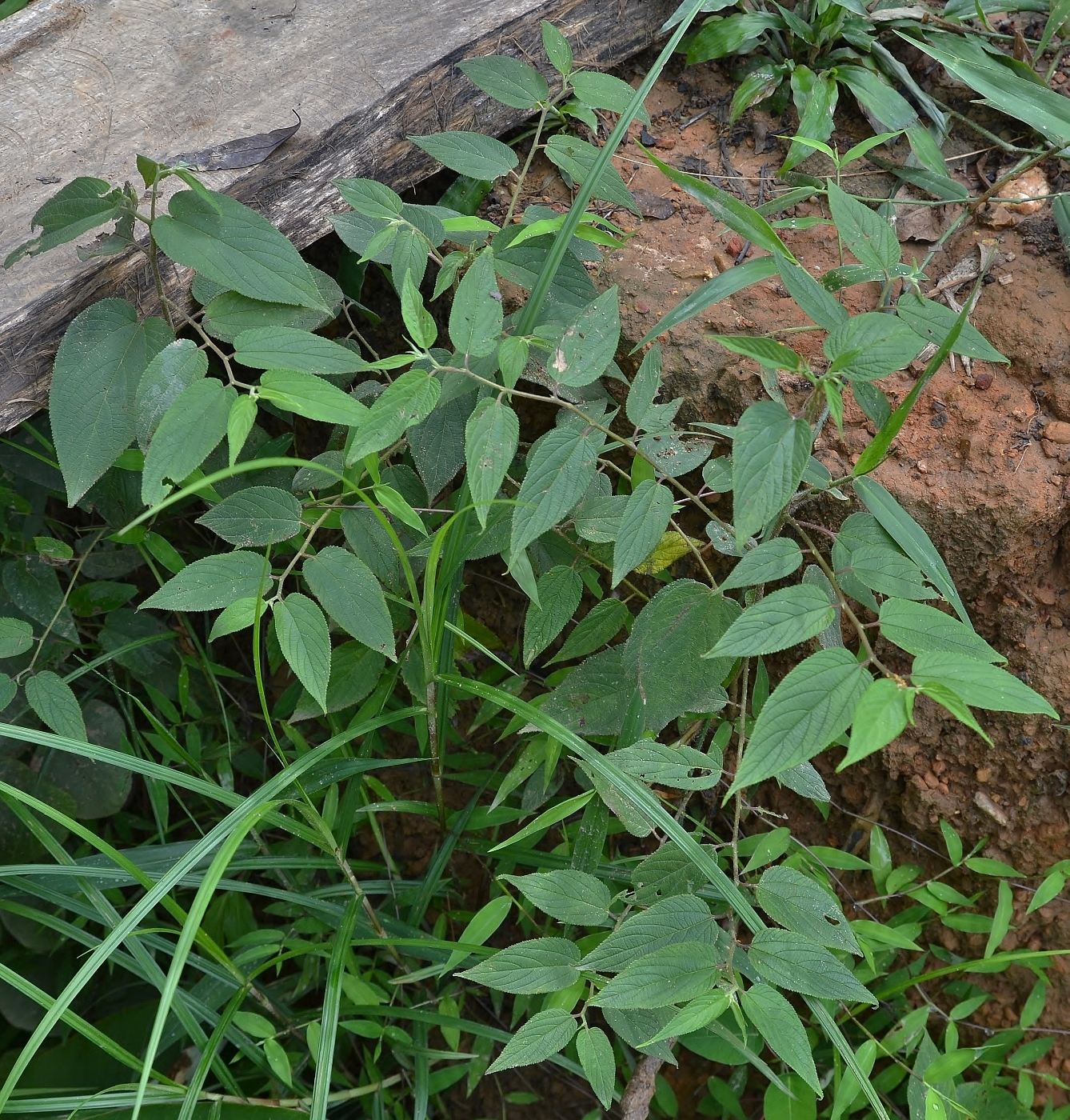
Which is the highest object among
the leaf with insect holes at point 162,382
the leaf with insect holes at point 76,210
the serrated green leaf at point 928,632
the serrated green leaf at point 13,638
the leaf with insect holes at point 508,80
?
the leaf with insect holes at point 76,210

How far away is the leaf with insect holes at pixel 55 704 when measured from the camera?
4.32 feet

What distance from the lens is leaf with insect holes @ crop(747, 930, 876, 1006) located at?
3.26 feet

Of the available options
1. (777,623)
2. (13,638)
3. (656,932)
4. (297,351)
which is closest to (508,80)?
(297,351)

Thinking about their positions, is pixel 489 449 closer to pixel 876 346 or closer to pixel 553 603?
pixel 553 603

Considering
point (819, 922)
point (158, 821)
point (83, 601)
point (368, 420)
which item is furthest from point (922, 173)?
point (158, 821)

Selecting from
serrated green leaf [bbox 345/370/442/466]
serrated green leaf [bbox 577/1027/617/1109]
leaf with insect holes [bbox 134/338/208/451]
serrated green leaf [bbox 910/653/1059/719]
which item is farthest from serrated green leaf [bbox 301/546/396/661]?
serrated green leaf [bbox 910/653/1059/719]

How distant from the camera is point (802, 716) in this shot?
91cm

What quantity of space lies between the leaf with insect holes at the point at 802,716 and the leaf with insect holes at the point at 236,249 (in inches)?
29.3

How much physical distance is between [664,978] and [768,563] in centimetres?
44

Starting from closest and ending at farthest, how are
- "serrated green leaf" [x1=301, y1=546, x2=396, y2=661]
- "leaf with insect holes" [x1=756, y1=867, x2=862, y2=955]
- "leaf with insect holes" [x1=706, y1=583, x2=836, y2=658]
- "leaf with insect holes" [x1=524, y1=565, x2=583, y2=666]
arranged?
1. "leaf with insect holes" [x1=706, y1=583, x2=836, y2=658]
2. "leaf with insect holes" [x1=756, y1=867, x2=862, y2=955]
3. "serrated green leaf" [x1=301, y1=546, x2=396, y2=661]
4. "leaf with insect holes" [x1=524, y1=565, x2=583, y2=666]

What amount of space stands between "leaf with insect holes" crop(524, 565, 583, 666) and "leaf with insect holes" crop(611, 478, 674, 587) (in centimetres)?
17

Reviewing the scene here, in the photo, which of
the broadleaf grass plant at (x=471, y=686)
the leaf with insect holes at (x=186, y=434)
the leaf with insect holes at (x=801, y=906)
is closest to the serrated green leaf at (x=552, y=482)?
the broadleaf grass plant at (x=471, y=686)

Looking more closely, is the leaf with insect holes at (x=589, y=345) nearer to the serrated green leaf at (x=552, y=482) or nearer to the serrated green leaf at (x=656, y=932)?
the serrated green leaf at (x=552, y=482)

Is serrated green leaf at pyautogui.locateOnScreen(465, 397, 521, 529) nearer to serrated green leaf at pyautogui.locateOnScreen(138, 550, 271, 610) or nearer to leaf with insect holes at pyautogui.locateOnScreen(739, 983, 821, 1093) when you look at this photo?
serrated green leaf at pyautogui.locateOnScreen(138, 550, 271, 610)
